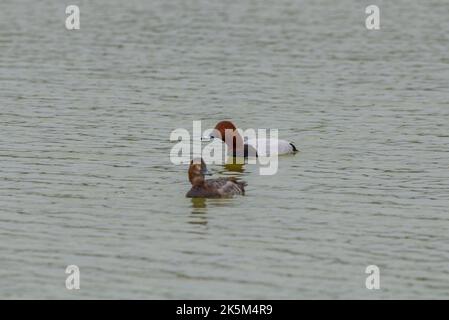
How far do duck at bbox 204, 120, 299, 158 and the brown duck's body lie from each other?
3.51 meters

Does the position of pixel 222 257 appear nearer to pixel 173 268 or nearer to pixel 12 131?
pixel 173 268

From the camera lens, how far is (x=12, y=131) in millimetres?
24188

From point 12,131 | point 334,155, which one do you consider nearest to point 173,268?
point 334,155

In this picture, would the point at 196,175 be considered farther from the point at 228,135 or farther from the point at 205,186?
the point at 228,135

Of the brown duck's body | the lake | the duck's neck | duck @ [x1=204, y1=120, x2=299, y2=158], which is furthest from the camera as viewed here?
the duck's neck

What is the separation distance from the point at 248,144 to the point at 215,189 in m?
4.35

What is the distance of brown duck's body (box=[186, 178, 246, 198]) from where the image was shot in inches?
Result: 722

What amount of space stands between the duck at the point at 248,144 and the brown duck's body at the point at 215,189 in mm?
3514

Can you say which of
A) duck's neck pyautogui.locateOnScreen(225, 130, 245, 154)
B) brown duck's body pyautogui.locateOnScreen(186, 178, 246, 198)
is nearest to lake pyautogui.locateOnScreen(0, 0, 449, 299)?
brown duck's body pyautogui.locateOnScreen(186, 178, 246, 198)

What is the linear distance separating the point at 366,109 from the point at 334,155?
514 cm

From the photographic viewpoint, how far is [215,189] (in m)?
18.4

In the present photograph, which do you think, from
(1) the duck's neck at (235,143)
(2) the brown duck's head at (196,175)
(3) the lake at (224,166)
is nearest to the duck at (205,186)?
(2) the brown duck's head at (196,175)

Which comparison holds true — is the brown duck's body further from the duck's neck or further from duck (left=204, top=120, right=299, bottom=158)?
the duck's neck

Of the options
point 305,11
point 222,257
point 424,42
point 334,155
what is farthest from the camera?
point 305,11
